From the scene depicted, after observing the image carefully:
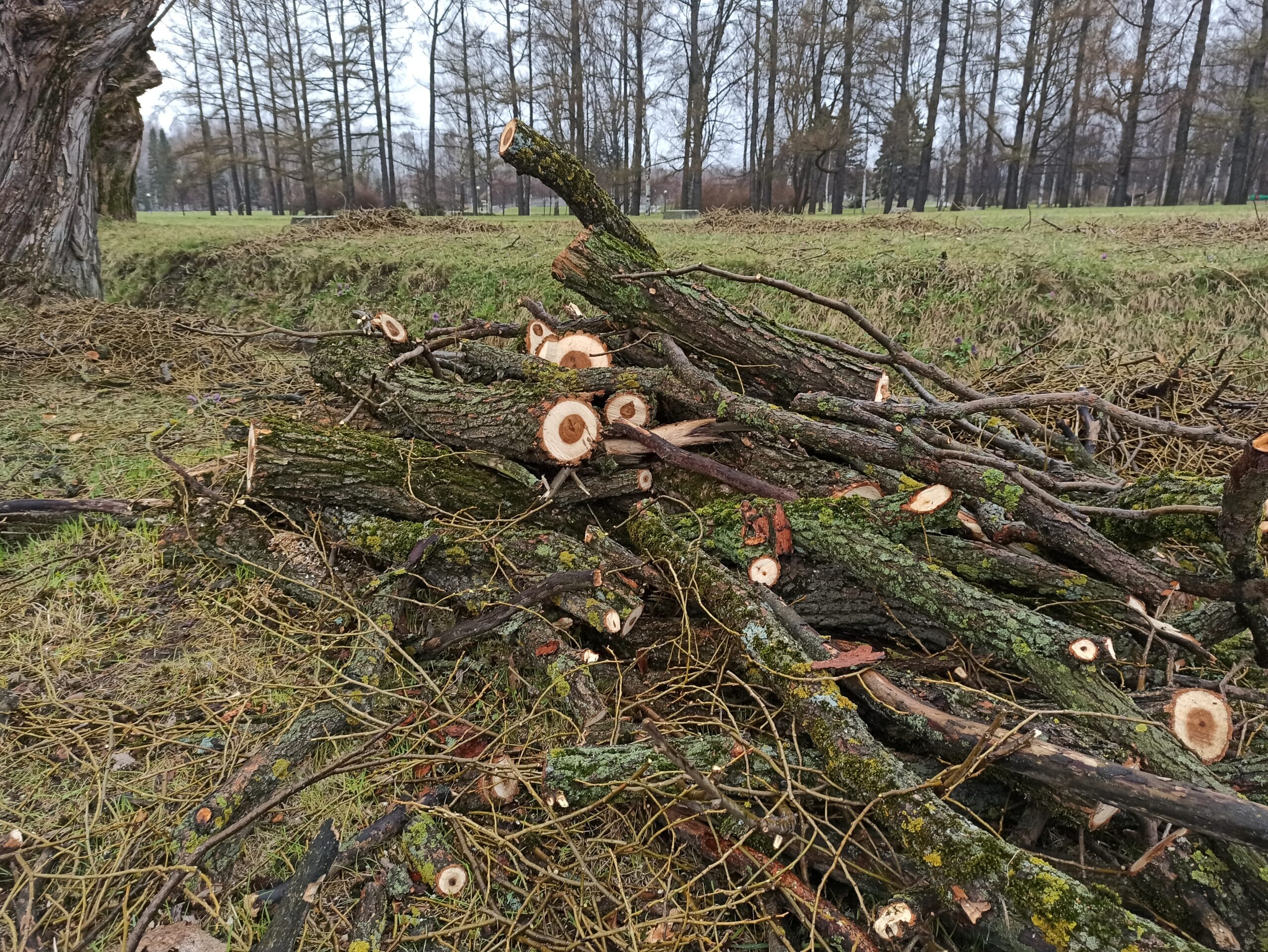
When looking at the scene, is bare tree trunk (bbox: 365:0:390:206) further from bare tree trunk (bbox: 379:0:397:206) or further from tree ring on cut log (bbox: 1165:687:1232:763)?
tree ring on cut log (bbox: 1165:687:1232:763)

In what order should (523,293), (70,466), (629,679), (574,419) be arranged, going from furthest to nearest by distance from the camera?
(523,293) < (70,466) < (574,419) < (629,679)

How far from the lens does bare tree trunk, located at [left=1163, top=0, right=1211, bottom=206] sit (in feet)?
79.8

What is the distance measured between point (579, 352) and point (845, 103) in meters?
27.3

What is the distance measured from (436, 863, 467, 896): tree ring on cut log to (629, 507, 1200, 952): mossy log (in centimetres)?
113

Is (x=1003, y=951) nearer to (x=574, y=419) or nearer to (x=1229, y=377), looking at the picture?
(x=574, y=419)

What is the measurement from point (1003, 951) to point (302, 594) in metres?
3.07

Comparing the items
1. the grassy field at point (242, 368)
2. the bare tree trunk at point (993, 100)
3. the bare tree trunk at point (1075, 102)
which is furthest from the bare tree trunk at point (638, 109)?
the bare tree trunk at point (1075, 102)

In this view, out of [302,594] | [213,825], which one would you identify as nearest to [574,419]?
[302,594]

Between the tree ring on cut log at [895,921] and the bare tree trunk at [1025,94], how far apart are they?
30787mm

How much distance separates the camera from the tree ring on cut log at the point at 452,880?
73.6 inches

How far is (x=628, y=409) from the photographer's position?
3250 millimetres

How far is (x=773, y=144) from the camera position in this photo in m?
26.4

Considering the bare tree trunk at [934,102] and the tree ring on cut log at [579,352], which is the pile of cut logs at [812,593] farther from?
the bare tree trunk at [934,102]

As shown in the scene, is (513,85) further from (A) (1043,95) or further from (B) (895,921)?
(B) (895,921)
